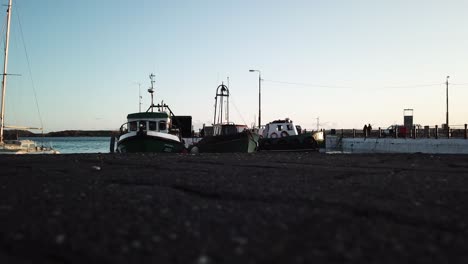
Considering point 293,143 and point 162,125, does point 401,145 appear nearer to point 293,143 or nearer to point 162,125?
point 293,143

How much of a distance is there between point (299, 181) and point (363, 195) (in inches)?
67.5

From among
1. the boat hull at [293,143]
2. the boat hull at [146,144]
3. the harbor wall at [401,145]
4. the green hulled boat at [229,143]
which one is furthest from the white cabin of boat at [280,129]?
the boat hull at [146,144]

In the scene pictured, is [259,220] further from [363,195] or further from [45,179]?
[45,179]

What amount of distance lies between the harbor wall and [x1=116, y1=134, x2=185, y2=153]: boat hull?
816 inches

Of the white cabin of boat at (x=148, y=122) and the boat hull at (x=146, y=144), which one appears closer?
the boat hull at (x=146, y=144)

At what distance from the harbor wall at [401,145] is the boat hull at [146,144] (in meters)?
20.7

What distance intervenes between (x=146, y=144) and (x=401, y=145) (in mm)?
24086

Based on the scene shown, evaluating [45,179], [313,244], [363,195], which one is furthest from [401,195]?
[45,179]

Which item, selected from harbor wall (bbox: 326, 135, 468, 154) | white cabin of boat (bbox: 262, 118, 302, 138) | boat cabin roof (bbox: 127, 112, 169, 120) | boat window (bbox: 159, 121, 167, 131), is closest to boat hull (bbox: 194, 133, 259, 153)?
boat window (bbox: 159, 121, 167, 131)

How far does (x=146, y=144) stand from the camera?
78.5 feet

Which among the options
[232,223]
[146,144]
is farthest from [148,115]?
[232,223]

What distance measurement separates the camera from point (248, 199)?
5.00 meters

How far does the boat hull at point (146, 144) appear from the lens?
23891 millimetres

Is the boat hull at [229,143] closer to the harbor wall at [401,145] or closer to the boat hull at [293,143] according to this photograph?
the boat hull at [293,143]
